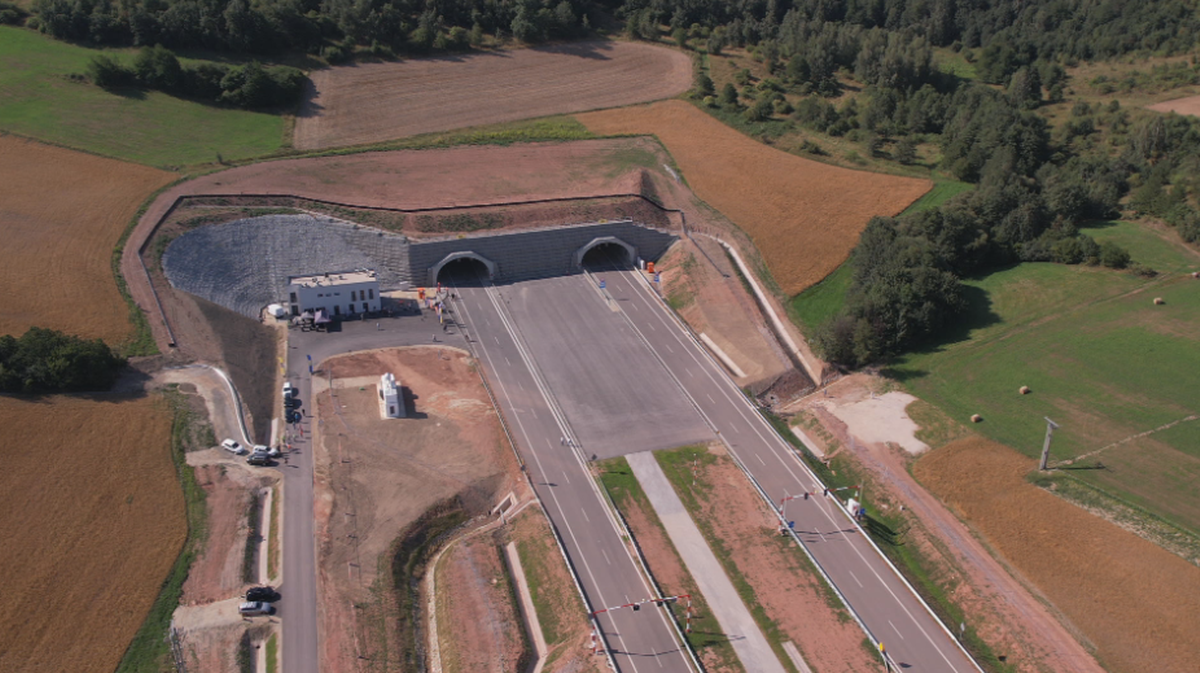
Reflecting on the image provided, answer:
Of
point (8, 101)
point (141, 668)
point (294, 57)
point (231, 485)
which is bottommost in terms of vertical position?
point (141, 668)

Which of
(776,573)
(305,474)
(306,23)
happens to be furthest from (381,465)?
(306,23)

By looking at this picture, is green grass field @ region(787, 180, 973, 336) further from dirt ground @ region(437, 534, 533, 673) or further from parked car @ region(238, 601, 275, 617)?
parked car @ region(238, 601, 275, 617)

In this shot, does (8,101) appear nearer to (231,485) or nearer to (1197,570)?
(231,485)

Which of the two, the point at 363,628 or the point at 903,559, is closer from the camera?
the point at 363,628

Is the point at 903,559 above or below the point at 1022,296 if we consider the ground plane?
below

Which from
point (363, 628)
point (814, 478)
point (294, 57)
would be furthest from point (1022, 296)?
A: point (294, 57)

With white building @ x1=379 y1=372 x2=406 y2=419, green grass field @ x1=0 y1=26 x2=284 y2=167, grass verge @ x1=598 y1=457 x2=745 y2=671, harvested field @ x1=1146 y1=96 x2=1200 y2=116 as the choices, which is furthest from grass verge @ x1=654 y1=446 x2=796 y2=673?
harvested field @ x1=1146 y1=96 x2=1200 y2=116

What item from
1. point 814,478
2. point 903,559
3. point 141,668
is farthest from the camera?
point 814,478
